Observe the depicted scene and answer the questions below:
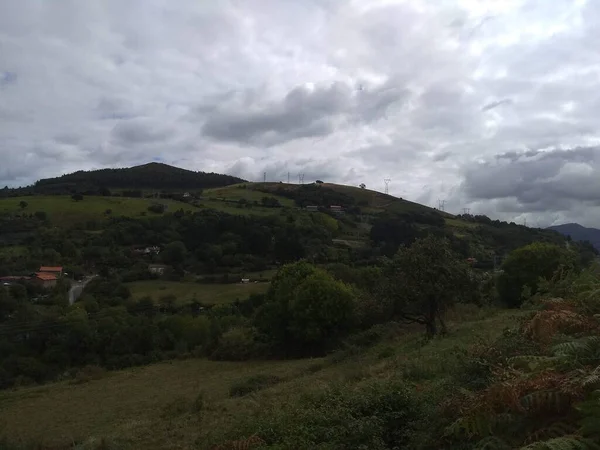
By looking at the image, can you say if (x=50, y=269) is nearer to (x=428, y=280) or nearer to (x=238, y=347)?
(x=238, y=347)

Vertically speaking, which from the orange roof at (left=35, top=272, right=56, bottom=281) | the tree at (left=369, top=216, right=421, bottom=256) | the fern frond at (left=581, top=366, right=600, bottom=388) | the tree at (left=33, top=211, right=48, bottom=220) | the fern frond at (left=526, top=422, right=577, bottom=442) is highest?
the tree at (left=33, top=211, right=48, bottom=220)

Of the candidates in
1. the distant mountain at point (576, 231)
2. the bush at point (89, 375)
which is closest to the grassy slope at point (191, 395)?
the bush at point (89, 375)

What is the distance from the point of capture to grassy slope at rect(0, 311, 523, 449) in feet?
42.5

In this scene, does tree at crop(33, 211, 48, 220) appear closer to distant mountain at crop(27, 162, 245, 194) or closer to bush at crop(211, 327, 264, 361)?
distant mountain at crop(27, 162, 245, 194)

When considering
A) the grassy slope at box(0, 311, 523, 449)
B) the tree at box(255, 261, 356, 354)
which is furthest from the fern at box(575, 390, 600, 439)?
the tree at box(255, 261, 356, 354)

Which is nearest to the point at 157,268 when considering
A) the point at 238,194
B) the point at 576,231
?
the point at 238,194

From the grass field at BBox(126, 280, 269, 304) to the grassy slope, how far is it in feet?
77.2

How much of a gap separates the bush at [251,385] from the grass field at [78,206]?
278 ft

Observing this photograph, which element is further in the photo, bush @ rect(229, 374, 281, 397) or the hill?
the hill

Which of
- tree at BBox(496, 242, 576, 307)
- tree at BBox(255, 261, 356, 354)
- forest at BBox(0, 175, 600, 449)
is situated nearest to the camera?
forest at BBox(0, 175, 600, 449)

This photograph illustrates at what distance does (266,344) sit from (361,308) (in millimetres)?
13301

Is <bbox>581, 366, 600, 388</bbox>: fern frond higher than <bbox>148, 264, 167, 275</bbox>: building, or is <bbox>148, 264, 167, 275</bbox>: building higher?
<bbox>581, 366, 600, 388</bbox>: fern frond

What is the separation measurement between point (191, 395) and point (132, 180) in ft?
417

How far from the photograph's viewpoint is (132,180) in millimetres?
143625
